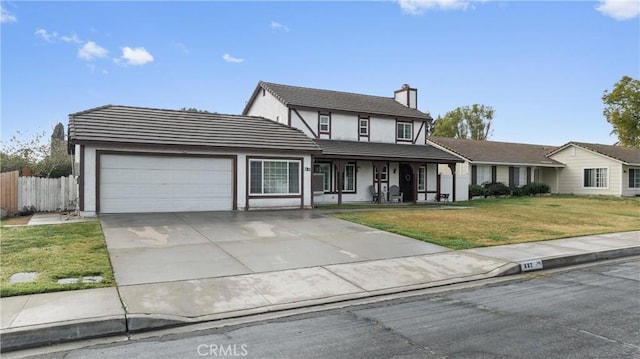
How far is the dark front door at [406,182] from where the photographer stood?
85.9ft

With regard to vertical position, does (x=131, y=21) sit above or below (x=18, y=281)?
above

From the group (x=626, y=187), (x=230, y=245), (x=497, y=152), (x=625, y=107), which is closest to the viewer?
(x=230, y=245)

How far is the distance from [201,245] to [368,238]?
4.36 metres

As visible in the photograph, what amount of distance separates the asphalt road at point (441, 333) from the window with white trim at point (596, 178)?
31.1m

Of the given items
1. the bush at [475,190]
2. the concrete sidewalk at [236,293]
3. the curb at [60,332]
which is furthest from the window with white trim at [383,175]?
the curb at [60,332]

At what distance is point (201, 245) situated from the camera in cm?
1002

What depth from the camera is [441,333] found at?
194 inches

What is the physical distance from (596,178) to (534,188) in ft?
17.0

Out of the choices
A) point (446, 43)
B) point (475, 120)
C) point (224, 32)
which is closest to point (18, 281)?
point (224, 32)

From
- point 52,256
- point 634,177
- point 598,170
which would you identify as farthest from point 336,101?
point 634,177

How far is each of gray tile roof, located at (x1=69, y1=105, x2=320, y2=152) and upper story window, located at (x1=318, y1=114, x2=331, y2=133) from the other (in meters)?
3.60

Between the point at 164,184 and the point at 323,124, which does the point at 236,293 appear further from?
the point at 323,124

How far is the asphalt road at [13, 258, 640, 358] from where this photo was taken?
4.40 metres

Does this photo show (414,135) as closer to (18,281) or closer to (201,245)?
(201,245)
